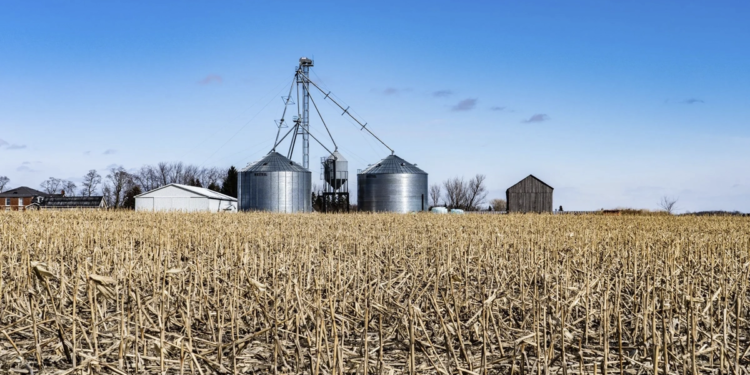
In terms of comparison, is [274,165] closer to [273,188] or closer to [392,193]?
[273,188]

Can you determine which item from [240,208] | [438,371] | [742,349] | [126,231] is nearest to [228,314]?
[438,371]

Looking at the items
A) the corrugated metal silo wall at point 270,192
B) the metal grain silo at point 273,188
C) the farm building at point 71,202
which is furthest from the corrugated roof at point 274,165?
the farm building at point 71,202

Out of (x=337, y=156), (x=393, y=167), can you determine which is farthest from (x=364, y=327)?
(x=337, y=156)

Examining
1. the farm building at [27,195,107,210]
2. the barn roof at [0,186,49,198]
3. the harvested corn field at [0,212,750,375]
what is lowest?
the harvested corn field at [0,212,750,375]

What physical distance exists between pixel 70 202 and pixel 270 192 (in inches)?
1006

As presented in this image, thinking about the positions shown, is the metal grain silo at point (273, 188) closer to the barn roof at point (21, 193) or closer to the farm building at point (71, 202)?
the farm building at point (71, 202)

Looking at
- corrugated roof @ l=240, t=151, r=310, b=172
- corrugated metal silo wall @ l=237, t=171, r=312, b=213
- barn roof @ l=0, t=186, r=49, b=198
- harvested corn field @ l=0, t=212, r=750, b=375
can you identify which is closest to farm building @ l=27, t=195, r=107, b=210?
corrugated metal silo wall @ l=237, t=171, r=312, b=213

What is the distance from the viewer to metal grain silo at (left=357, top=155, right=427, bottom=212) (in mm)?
44625

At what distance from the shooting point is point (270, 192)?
138 feet

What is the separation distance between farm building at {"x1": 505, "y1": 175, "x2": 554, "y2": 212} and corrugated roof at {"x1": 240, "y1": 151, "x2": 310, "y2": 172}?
17300 millimetres

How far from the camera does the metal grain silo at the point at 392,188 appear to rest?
→ 44.6 meters

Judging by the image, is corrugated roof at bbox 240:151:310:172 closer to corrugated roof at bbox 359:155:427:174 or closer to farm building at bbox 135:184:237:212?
corrugated roof at bbox 359:155:427:174

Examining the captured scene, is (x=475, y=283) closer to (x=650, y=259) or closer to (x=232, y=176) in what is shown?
(x=650, y=259)

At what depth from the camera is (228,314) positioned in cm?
601
